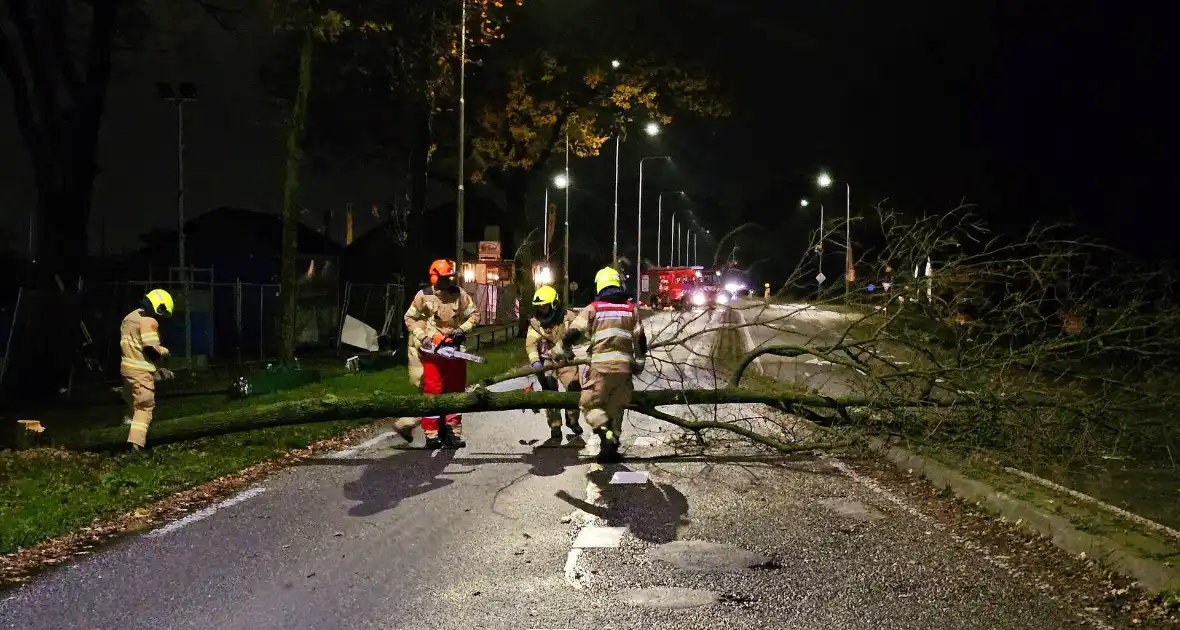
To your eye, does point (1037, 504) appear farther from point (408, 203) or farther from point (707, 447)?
point (408, 203)

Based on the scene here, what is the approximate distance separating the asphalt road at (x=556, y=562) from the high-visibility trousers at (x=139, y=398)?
1.67 metres

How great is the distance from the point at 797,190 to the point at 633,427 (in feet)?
239

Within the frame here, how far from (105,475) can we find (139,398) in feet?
3.29

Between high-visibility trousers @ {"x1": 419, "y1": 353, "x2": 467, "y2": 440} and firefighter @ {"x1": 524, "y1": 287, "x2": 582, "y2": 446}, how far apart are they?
797mm

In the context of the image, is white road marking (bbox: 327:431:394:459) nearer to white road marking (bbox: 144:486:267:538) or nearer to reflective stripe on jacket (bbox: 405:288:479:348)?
reflective stripe on jacket (bbox: 405:288:479:348)

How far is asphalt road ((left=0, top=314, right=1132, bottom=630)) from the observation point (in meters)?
4.85

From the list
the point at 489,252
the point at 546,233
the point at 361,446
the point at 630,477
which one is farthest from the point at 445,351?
the point at 546,233

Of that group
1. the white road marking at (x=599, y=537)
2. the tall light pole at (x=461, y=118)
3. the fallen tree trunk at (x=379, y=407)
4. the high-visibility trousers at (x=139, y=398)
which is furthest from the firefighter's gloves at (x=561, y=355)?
the tall light pole at (x=461, y=118)

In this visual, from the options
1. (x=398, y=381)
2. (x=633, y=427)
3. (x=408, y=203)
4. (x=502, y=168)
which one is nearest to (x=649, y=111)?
(x=502, y=168)

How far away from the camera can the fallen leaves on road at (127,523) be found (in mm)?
5883

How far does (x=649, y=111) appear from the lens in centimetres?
3303

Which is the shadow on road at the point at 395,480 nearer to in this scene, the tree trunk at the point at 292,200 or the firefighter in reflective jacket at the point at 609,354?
the firefighter in reflective jacket at the point at 609,354

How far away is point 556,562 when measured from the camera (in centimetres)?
579

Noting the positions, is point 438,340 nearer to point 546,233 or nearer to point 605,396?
point 605,396
